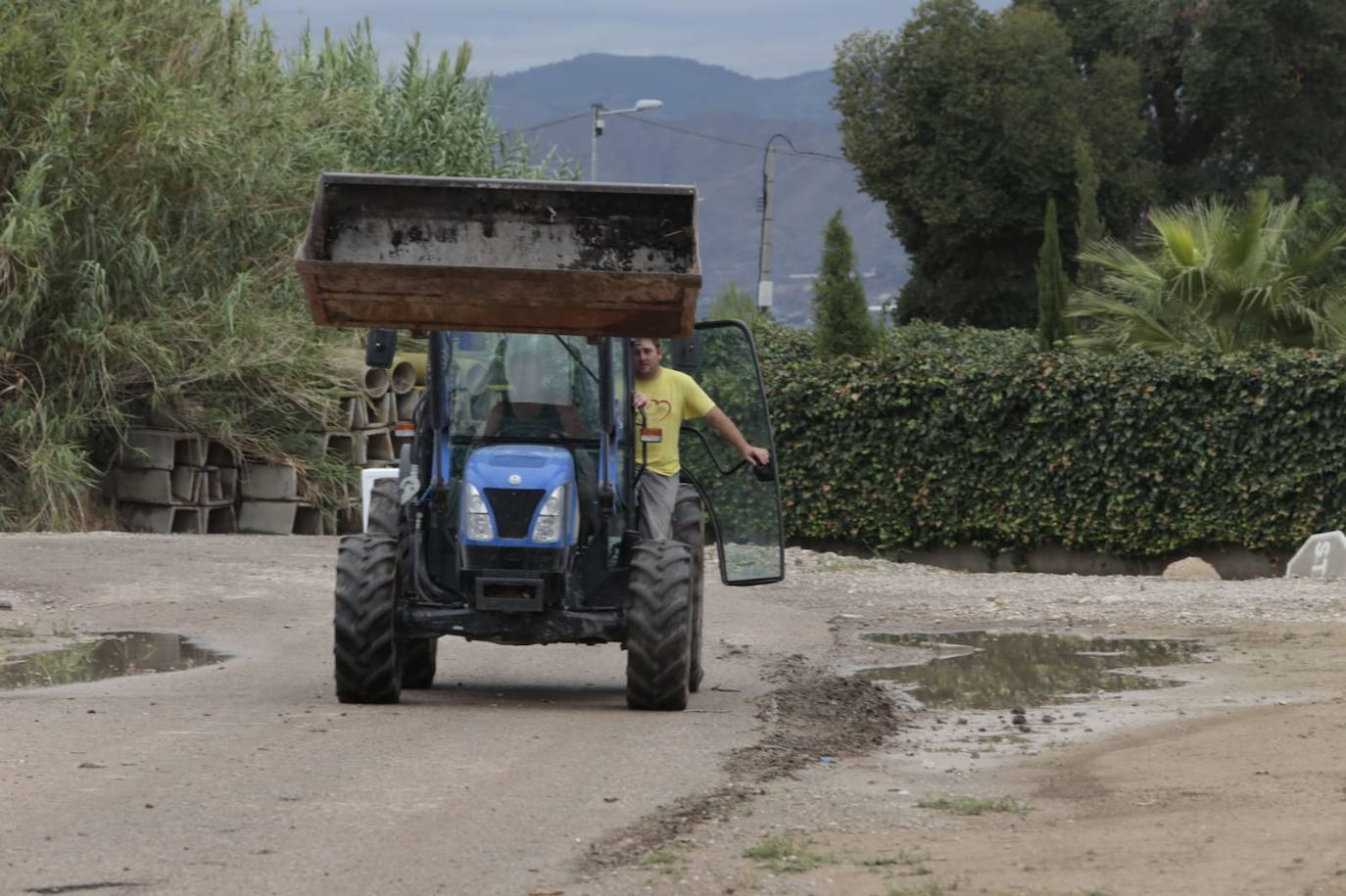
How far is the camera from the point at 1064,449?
21.9 metres

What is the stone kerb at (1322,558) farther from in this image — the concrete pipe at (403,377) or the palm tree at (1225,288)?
the concrete pipe at (403,377)

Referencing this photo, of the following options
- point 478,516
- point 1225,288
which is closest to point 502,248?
point 478,516

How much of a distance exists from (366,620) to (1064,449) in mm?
13328

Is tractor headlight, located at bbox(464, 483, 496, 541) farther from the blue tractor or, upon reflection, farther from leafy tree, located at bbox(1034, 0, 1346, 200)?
leafy tree, located at bbox(1034, 0, 1346, 200)

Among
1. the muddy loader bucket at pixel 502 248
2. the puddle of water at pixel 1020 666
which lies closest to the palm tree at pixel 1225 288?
the puddle of water at pixel 1020 666

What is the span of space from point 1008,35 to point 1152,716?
39152 millimetres

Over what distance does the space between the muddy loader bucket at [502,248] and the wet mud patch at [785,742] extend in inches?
80.7

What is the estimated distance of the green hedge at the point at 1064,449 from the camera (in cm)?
2102

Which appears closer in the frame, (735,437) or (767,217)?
(735,437)

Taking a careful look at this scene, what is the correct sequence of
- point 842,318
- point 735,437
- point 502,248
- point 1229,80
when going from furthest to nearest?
1. point 1229,80
2. point 842,318
3. point 735,437
4. point 502,248

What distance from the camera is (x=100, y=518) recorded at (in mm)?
23031

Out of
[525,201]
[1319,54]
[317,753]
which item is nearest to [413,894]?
[317,753]

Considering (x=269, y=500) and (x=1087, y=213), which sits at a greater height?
(x=1087, y=213)

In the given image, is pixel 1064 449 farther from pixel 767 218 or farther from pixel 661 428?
pixel 767 218
